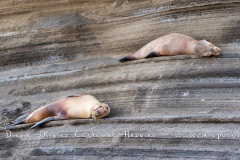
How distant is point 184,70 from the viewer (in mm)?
3305

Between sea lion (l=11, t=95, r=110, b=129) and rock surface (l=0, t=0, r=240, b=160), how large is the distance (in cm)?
8

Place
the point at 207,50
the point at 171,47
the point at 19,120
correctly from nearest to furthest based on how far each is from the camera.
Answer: the point at 207,50 → the point at 19,120 → the point at 171,47

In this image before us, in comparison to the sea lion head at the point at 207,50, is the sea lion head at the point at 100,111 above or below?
below

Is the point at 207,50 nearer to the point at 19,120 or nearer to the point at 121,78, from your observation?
the point at 121,78

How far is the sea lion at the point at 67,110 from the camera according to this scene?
3321 millimetres

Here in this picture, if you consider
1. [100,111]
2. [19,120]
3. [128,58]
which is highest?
[128,58]

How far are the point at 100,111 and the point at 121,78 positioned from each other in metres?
0.43

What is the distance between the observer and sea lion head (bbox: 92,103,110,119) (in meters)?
3.18

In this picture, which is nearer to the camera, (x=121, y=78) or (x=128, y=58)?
(x=121, y=78)

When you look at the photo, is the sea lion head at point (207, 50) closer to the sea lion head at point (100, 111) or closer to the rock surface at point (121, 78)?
the rock surface at point (121, 78)

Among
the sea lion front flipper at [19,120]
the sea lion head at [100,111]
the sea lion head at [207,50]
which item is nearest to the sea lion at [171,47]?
the sea lion head at [207,50]

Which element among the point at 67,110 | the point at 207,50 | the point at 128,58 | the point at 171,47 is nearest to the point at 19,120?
the point at 67,110

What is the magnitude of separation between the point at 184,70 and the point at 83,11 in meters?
1.29

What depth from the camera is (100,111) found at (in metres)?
3.18
